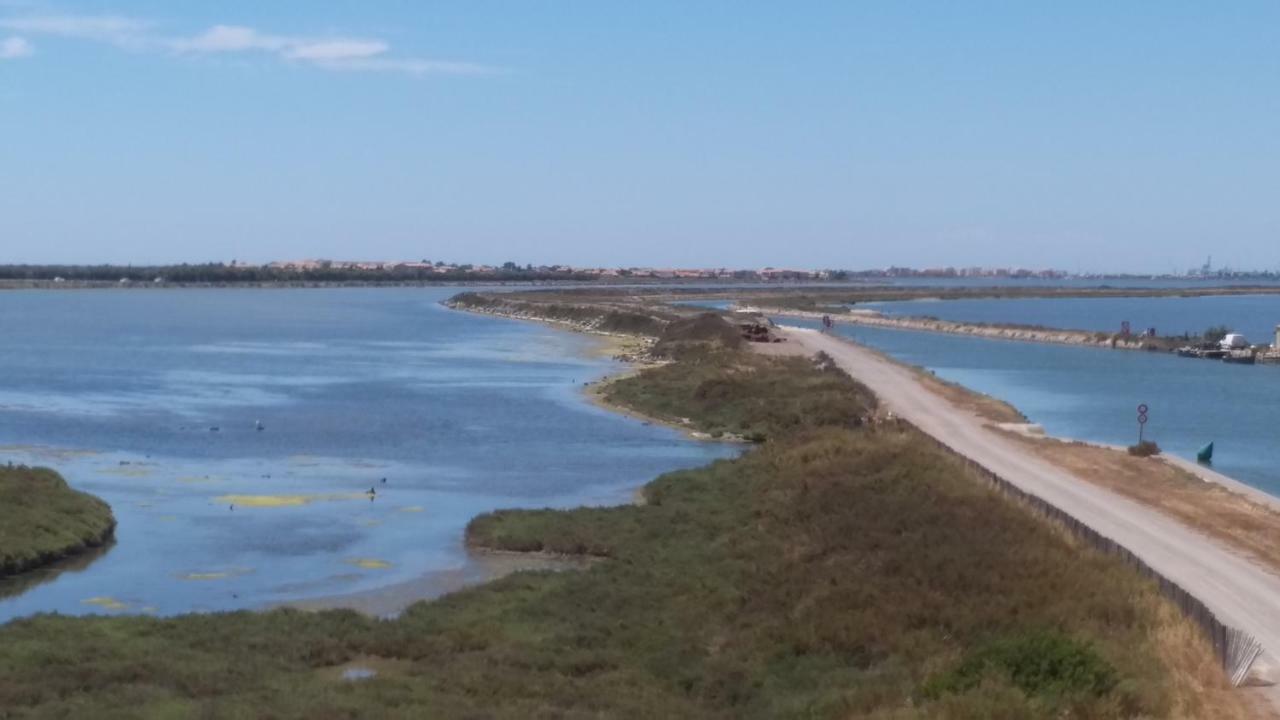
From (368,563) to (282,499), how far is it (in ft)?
27.5

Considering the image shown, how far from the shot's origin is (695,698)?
19.2 m

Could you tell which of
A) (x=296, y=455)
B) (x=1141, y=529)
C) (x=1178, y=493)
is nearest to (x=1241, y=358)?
(x=1178, y=493)

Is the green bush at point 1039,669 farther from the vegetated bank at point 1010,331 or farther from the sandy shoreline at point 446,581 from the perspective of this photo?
the vegetated bank at point 1010,331

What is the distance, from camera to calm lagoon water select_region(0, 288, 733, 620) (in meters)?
28.5

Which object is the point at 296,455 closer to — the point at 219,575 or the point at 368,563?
the point at 368,563

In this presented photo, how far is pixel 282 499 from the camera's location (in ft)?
121

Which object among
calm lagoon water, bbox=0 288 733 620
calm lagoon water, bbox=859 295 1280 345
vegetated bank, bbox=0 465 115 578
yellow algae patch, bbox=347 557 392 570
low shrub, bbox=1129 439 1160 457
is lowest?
calm lagoon water, bbox=859 295 1280 345

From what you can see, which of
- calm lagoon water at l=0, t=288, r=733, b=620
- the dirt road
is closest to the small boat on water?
calm lagoon water at l=0, t=288, r=733, b=620

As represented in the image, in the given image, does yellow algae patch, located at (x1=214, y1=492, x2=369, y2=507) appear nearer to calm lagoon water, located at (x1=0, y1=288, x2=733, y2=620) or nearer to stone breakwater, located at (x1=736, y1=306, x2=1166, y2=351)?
calm lagoon water, located at (x1=0, y1=288, x2=733, y2=620)

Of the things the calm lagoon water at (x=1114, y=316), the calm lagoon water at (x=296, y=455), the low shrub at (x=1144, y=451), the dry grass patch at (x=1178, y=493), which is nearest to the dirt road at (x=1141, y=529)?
the dry grass patch at (x=1178, y=493)

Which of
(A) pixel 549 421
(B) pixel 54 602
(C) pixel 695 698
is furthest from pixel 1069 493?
(A) pixel 549 421

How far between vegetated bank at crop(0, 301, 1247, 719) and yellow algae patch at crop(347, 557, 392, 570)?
302cm

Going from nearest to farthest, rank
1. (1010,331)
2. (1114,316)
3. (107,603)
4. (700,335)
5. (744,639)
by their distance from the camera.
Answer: (744,639) → (107,603) → (700,335) → (1010,331) → (1114,316)

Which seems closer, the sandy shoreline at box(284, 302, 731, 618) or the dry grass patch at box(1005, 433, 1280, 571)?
the sandy shoreline at box(284, 302, 731, 618)
